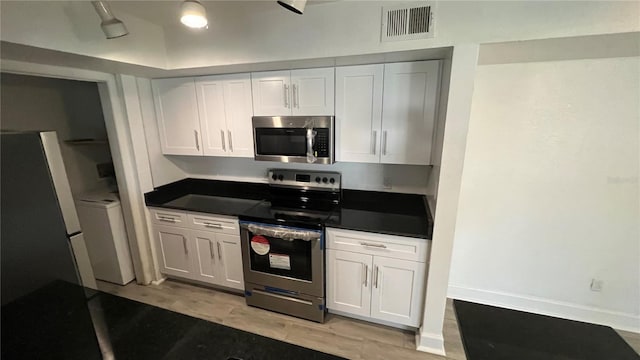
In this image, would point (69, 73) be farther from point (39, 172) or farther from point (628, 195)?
point (628, 195)

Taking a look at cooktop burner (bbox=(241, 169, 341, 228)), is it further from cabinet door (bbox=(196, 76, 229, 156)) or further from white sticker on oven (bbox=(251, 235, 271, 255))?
cabinet door (bbox=(196, 76, 229, 156))

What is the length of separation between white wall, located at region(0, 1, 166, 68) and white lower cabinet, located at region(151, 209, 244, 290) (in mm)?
1393

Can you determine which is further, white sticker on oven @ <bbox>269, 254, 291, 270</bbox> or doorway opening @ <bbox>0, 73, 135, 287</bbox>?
doorway opening @ <bbox>0, 73, 135, 287</bbox>

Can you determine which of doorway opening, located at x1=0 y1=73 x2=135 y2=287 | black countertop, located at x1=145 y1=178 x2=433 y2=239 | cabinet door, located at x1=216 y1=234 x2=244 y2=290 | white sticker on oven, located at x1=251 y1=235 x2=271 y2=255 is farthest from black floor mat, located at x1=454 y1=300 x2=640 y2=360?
doorway opening, located at x1=0 y1=73 x2=135 y2=287

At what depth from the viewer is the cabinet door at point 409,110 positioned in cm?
191

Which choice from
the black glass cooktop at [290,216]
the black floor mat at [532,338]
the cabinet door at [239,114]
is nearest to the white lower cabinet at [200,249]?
the black glass cooktop at [290,216]

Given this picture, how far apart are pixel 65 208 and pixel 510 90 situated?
109 inches

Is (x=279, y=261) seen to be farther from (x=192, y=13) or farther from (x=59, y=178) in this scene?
(x=192, y=13)

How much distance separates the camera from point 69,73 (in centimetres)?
202

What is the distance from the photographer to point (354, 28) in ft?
5.68

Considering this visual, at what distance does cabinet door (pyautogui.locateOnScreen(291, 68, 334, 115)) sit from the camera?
212 cm

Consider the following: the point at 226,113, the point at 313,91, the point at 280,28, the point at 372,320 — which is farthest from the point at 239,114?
the point at 372,320

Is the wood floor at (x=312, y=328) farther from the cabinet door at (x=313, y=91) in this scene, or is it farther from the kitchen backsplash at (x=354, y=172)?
the cabinet door at (x=313, y=91)

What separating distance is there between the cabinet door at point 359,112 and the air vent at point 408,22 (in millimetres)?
326
